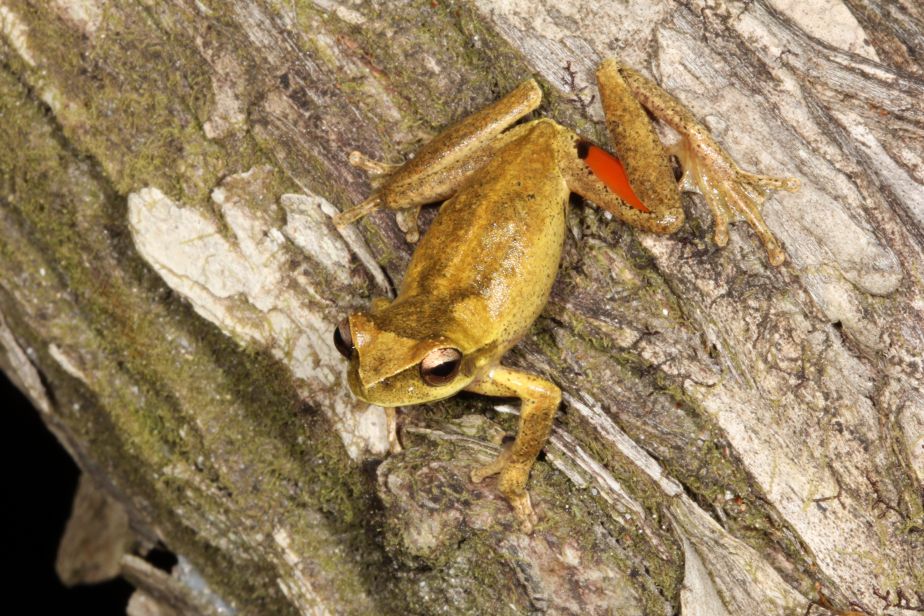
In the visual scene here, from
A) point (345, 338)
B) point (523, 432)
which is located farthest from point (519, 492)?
point (345, 338)

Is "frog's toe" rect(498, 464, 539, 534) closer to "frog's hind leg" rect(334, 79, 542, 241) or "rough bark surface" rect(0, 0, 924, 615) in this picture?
"rough bark surface" rect(0, 0, 924, 615)

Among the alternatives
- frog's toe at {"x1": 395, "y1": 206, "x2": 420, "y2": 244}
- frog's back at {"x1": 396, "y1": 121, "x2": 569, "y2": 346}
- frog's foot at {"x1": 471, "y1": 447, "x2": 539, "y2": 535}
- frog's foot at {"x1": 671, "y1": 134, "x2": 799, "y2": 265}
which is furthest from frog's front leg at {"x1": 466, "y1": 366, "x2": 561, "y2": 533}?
frog's foot at {"x1": 671, "y1": 134, "x2": 799, "y2": 265}

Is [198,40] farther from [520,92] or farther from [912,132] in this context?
[912,132]

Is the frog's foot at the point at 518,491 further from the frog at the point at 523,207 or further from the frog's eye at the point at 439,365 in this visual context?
the frog's eye at the point at 439,365

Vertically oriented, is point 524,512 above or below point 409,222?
below

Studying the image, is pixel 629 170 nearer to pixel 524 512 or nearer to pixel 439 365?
pixel 439 365

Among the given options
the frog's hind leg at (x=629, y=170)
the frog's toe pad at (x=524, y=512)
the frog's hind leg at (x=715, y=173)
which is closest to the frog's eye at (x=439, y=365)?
the frog's toe pad at (x=524, y=512)
